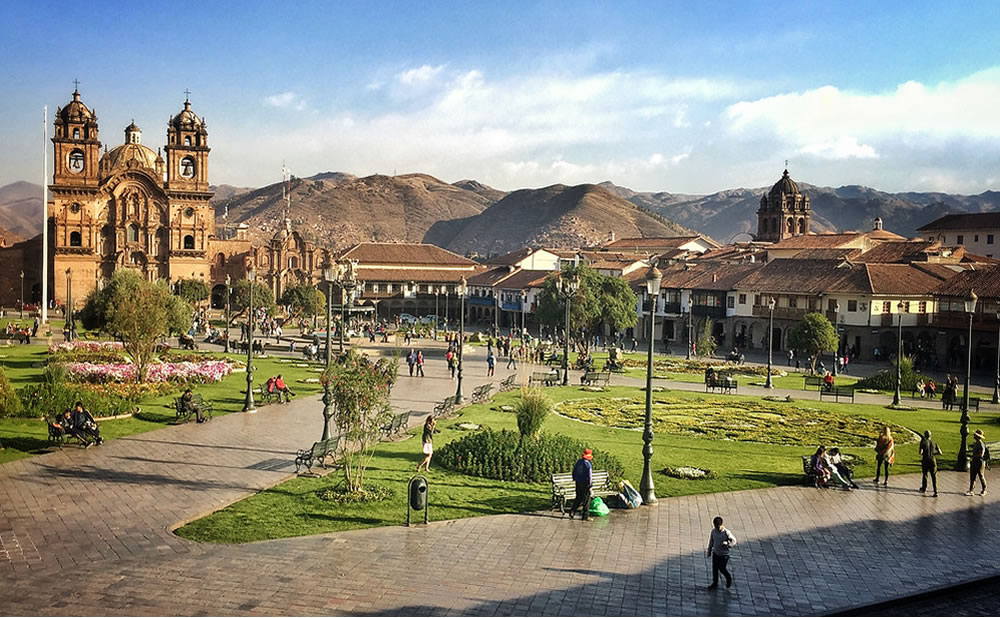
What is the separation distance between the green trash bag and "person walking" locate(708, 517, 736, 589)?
370cm

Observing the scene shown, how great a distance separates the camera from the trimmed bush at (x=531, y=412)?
19.5 m

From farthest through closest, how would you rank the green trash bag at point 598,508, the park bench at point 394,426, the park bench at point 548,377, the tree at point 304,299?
the tree at point 304,299 < the park bench at point 548,377 < the park bench at point 394,426 < the green trash bag at point 598,508

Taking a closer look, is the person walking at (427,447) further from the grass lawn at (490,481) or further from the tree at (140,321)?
the tree at (140,321)

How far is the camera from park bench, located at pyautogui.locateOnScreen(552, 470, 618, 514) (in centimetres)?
1558

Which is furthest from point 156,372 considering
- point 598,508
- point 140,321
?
point 598,508

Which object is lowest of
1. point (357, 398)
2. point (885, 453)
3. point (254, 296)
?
point (885, 453)

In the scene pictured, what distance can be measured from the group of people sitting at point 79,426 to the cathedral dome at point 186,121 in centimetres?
6969

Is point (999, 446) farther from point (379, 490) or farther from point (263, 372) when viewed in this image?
point (263, 372)

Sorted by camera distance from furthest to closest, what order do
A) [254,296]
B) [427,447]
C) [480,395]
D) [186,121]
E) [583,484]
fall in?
1. [186,121]
2. [254,296]
3. [480,395]
4. [427,447]
5. [583,484]

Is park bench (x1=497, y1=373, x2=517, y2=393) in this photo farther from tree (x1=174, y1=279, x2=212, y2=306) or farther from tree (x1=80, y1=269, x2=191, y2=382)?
tree (x1=174, y1=279, x2=212, y2=306)

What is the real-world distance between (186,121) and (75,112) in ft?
32.6

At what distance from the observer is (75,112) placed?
8019 centimetres

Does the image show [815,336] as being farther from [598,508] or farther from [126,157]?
[126,157]

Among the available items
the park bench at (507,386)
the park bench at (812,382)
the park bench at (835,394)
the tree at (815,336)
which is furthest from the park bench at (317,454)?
the tree at (815,336)
